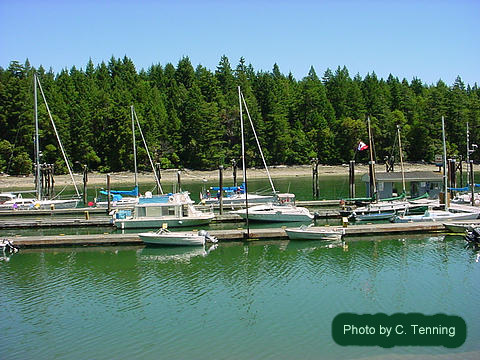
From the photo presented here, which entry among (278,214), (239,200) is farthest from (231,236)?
(239,200)

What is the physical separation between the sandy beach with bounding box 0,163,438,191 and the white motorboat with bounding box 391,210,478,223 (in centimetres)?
5741

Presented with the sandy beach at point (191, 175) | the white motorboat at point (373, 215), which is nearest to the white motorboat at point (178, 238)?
the white motorboat at point (373, 215)

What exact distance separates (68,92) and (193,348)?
11313cm

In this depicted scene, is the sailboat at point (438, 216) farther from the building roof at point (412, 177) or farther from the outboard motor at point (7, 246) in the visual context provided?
the outboard motor at point (7, 246)

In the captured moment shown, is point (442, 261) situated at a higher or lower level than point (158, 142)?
lower

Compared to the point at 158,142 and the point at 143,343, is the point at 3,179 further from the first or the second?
the point at 143,343

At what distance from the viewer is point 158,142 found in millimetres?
108938

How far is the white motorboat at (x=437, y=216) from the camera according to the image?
37125mm

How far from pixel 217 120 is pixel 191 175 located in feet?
52.9

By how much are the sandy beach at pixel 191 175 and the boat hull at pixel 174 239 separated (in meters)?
59.4

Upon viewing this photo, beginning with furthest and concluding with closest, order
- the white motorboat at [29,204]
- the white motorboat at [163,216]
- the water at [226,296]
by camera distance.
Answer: the white motorboat at [29,204] < the white motorboat at [163,216] < the water at [226,296]

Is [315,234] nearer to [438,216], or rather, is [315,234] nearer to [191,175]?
[438,216]

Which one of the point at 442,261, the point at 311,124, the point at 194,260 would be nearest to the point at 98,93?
the point at 311,124

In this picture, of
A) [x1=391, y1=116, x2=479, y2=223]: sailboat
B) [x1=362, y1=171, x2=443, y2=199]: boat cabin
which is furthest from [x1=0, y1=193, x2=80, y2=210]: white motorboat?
[x1=391, y1=116, x2=479, y2=223]: sailboat
